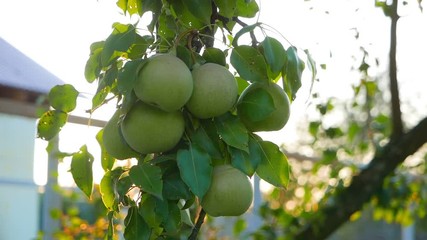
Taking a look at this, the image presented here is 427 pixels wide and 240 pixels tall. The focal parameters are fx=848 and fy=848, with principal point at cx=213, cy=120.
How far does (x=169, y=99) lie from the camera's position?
754mm

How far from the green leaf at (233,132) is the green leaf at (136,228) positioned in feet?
0.37

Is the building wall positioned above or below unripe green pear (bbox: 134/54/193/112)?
below

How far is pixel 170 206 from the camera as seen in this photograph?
806 millimetres

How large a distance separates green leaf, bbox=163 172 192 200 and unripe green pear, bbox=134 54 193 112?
74mm

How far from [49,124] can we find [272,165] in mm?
246

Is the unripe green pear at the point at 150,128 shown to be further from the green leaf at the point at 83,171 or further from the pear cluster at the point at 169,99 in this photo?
the green leaf at the point at 83,171

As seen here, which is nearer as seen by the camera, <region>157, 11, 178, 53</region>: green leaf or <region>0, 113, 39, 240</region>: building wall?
<region>157, 11, 178, 53</region>: green leaf

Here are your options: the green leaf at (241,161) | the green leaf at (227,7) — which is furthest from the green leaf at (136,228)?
the green leaf at (227,7)

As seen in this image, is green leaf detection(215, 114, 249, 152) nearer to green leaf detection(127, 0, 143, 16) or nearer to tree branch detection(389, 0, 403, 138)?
green leaf detection(127, 0, 143, 16)

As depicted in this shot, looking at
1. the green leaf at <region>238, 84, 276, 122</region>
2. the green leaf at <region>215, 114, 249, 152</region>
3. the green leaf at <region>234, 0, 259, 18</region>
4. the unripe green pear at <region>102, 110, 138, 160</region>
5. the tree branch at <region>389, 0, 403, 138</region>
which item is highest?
the green leaf at <region>234, 0, 259, 18</region>

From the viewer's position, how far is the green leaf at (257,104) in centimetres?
80

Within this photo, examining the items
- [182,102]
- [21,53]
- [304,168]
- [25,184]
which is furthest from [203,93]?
[304,168]

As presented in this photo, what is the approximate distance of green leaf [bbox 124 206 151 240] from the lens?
0.81 meters

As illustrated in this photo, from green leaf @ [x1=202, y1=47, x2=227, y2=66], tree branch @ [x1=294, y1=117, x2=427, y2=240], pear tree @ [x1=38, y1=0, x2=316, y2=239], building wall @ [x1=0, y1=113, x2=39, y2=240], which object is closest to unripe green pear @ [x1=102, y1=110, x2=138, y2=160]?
pear tree @ [x1=38, y1=0, x2=316, y2=239]
